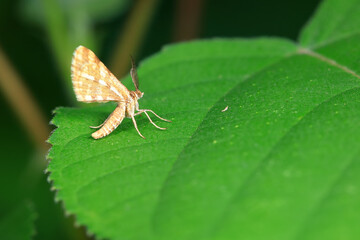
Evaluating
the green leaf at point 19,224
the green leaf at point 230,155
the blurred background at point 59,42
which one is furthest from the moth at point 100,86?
the blurred background at point 59,42

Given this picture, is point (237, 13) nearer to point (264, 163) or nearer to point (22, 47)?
point (22, 47)

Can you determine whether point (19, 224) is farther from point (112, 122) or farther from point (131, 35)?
point (131, 35)

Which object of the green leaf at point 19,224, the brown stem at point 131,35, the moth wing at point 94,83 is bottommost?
the green leaf at point 19,224

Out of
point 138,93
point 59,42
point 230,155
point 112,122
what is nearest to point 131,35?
point 59,42

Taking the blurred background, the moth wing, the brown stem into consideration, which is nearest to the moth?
the moth wing

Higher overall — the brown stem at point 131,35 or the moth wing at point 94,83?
the moth wing at point 94,83

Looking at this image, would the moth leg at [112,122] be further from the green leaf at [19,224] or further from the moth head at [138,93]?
the green leaf at [19,224]
